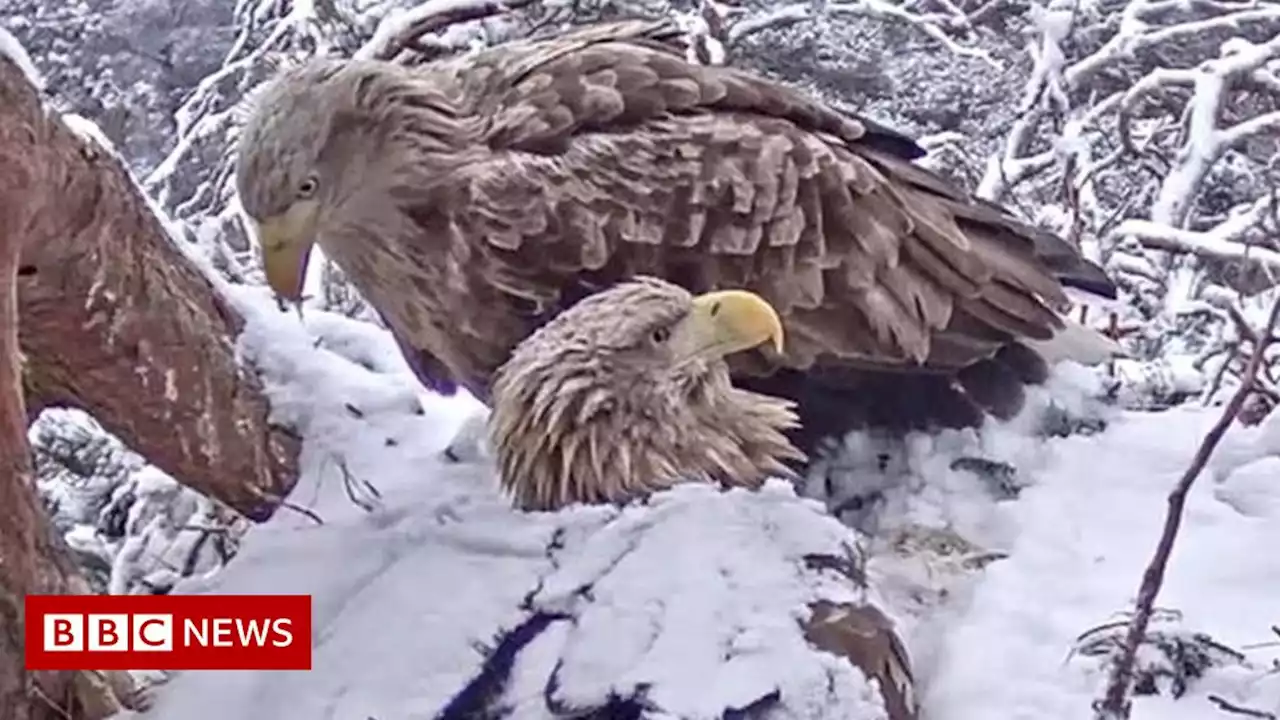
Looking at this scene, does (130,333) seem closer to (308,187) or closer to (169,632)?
(169,632)

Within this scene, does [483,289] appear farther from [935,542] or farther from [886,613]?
[886,613]

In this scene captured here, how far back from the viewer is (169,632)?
274 centimetres

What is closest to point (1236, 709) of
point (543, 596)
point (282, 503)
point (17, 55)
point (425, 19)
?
point (543, 596)

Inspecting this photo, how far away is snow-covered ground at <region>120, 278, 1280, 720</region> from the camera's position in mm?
2533

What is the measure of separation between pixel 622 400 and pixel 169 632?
774 millimetres

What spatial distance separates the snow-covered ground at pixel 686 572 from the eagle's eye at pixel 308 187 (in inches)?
8.0

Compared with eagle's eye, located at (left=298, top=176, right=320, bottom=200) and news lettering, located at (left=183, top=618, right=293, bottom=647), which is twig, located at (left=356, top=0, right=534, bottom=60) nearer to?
eagle's eye, located at (left=298, top=176, right=320, bottom=200)

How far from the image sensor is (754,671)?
2.46 metres

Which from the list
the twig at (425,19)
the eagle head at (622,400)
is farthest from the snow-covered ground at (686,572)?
the twig at (425,19)

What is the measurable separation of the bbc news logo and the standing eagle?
844mm

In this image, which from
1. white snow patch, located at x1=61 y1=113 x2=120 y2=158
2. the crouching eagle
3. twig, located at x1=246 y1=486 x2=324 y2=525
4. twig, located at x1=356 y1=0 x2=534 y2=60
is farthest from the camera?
twig, located at x1=356 y1=0 x2=534 y2=60

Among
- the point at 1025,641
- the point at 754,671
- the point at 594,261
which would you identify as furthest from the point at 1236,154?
the point at 754,671

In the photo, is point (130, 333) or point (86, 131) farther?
point (130, 333)

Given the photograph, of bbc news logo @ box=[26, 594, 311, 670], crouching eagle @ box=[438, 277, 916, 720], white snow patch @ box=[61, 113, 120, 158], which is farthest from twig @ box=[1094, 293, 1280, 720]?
white snow patch @ box=[61, 113, 120, 158]
